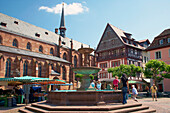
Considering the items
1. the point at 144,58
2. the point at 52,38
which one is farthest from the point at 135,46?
the point at 52,38

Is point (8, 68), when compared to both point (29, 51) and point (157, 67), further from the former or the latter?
point (157, 67)

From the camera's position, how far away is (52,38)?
49.7m

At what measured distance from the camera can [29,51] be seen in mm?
39219

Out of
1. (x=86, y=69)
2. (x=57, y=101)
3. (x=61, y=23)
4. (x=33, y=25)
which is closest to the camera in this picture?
(x=57, y=101)

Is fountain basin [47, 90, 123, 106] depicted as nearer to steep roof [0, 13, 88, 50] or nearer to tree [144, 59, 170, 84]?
tree [144, 59, 170, 84]

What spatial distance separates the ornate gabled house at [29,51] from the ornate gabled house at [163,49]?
1566cm

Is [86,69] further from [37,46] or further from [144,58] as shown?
[144,58]

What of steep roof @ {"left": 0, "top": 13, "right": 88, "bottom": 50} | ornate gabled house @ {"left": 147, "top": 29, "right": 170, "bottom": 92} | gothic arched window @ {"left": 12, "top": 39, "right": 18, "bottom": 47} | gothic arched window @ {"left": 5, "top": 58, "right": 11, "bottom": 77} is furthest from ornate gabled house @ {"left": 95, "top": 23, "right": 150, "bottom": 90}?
gothic arched window @ {"left": 5, "top": 58, "right": 11, "bottom": 77}

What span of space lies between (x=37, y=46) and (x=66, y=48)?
36.5 ft

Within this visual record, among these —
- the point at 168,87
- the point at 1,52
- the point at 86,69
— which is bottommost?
the point at 168,87

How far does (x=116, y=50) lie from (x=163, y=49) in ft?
54.6

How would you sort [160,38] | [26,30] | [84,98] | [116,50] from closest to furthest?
[84,98], [160,38], [26,30], [116,50]

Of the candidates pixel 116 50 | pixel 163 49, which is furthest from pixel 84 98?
pixel 116 50

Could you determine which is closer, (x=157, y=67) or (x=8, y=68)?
(x=157, y=67)
